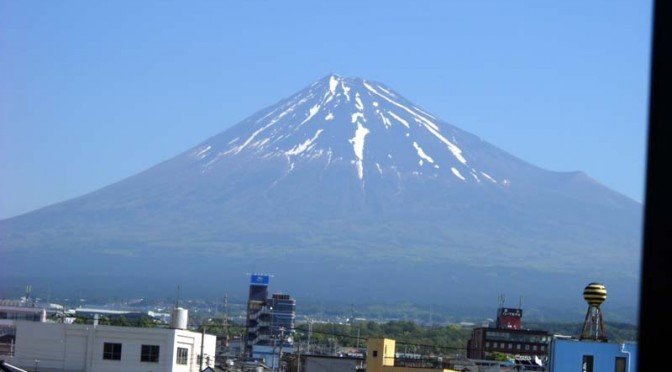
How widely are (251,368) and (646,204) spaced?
40640 millimetres

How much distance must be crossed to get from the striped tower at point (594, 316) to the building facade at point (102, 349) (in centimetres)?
939

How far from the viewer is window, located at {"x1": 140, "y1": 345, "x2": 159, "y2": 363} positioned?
3241cm

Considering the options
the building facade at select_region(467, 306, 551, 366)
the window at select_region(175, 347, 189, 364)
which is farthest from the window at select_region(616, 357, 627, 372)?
→ the building facade at select_region(467, 306, 551, 366)

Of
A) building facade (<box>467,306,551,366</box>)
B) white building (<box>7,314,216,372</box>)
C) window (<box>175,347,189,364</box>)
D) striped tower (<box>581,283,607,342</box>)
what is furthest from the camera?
building facade (<box>467,306,551,366</box>)

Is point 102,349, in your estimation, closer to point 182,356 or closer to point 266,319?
point 182,356

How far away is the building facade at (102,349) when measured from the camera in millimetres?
32375

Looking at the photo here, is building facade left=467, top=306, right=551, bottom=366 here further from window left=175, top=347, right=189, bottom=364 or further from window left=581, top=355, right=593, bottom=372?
window left=581, top=355, right=593, bottom=372

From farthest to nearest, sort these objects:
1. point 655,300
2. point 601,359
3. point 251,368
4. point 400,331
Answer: point 400,331 → point 251,368 → point 601,359 → point 655,300

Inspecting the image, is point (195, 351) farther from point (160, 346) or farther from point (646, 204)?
point (646, 204)

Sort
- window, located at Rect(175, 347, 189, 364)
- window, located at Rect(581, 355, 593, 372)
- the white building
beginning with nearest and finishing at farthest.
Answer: window, located at Rect(581, 355, 593, 372)
the white building
window, located at Rect(175, 347, 189, 364)

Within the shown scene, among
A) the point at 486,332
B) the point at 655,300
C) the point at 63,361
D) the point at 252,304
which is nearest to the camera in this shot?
the point at 655,300

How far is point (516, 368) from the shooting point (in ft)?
108

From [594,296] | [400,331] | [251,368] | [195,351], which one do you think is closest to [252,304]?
[400,331]

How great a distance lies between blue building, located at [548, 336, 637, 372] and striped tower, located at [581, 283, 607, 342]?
167 centimetres
